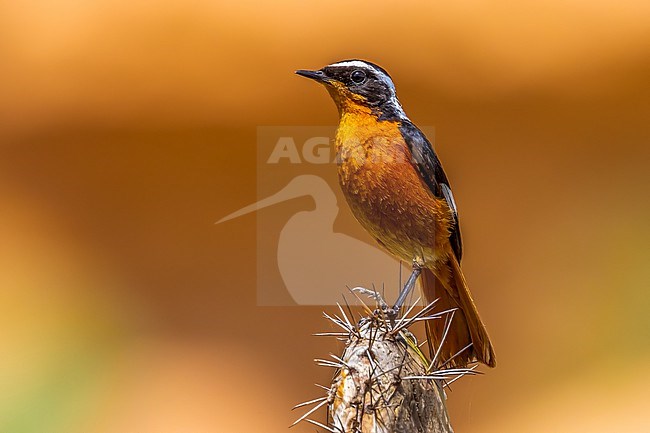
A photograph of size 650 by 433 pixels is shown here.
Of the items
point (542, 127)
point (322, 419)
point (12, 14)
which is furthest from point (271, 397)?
point (12, 14)

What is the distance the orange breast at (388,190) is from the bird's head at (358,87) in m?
0.01

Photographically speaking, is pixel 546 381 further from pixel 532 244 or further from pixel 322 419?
pixel 322 419

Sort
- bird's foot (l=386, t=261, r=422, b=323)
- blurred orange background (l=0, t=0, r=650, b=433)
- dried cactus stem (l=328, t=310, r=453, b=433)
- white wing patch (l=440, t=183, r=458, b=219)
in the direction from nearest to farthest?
dried cactus stem (l=328, t=310, r=453, b=433) → bird's foot (l=386, t=261, r=422, b=323) → white wing patch (l=440, t=183, r=458, b=219) → blurred orange background (l=0, t=0, r=650, b=433)

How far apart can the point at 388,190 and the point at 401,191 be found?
0.02m

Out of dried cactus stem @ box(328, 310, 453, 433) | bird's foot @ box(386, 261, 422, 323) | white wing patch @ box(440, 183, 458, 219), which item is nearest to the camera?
dried cactus stem @ box(328, 310, 453, 433)

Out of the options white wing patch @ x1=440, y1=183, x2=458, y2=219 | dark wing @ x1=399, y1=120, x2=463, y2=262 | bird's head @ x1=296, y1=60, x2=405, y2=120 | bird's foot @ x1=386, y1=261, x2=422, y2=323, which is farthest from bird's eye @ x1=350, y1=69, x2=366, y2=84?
bird's foot @ x1=386, y1=261, x2=422, y2=323

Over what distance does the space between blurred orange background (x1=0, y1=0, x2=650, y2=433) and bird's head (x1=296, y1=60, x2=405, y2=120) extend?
0.27 meters

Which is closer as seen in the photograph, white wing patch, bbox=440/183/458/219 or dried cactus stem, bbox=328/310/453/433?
dried cactus stem, bbox=328/310/453/433

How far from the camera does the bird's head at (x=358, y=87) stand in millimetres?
1344

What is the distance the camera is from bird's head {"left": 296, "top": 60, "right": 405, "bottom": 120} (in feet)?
4.41

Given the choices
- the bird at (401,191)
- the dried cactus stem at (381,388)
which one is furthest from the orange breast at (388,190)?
the dried cactus stem at (381,388)

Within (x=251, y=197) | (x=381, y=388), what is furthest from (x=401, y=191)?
(x=251, y=197)

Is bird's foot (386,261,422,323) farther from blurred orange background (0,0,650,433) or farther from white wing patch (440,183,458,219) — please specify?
blurred orange background (0,0,650,433)

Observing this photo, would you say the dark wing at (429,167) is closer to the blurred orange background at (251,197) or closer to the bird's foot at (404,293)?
the bird's foot at (404,293)
